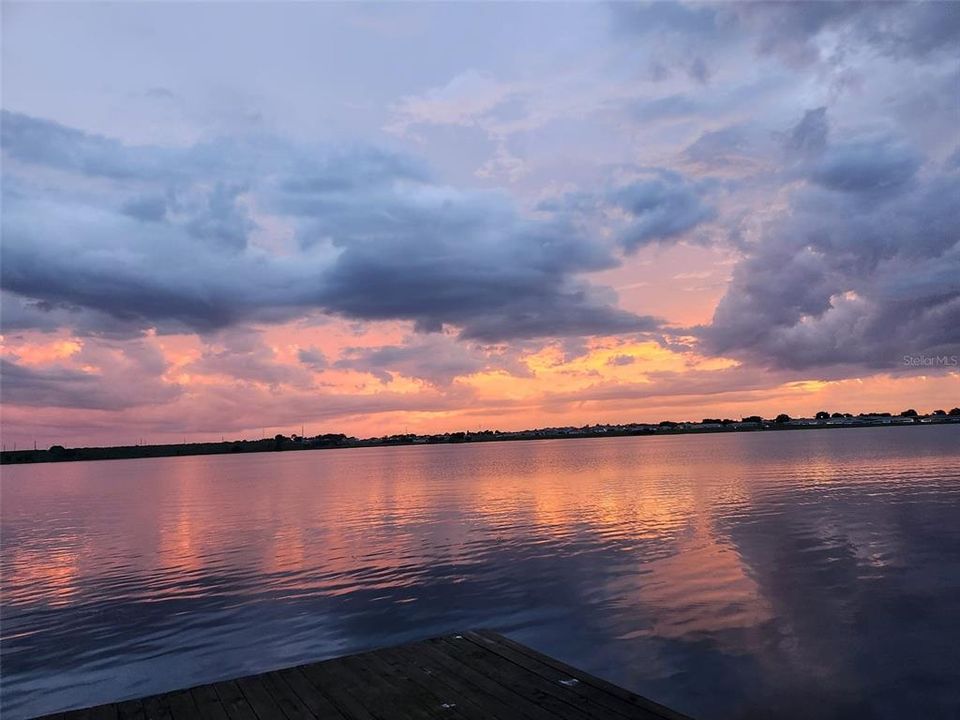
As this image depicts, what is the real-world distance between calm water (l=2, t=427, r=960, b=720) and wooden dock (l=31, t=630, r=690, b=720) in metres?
5.00

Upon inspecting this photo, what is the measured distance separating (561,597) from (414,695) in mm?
13995

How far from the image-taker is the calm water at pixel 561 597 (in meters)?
16.6

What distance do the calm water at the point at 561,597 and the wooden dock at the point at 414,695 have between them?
5001 mm

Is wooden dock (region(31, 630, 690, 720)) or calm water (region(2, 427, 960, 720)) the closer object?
wooden dock (region(31, 630, 690, 720))

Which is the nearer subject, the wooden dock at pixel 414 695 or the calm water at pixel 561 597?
the wooden dock at pixel 414 695

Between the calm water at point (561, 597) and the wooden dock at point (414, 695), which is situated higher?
the wooden dock at point (414, 695)

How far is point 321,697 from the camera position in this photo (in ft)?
36.5

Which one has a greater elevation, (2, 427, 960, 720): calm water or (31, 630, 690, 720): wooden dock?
(31, 630, 690, 720): wooden dock

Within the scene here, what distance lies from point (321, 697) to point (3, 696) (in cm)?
1212

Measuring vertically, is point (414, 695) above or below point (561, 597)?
above

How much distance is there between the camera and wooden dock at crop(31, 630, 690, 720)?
33.3 feet

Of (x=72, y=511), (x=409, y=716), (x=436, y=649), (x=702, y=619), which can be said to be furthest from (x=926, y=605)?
(x=72, y=511)

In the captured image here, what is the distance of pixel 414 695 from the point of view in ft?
36.0

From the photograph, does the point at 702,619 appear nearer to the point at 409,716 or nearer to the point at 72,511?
the point at 409,716
